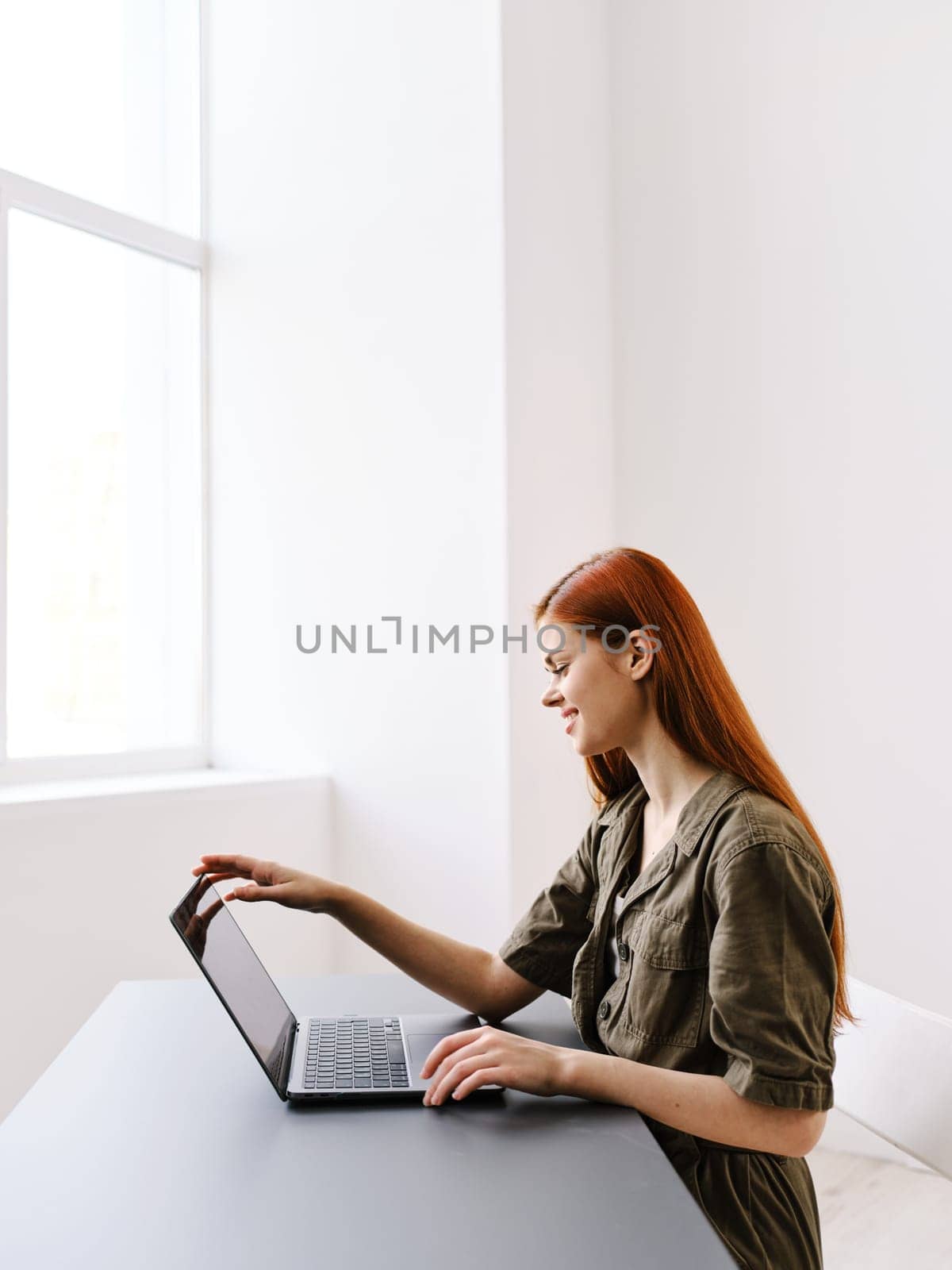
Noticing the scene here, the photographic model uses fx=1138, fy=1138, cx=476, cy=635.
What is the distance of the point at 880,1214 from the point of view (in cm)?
237

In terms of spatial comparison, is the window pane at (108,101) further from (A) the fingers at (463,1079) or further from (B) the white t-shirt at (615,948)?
(A) the fingers at (463,1079)

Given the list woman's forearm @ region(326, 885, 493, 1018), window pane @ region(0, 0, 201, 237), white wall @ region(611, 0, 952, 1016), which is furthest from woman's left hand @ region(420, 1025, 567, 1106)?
window pane @ region(0, 0, 201, 237)

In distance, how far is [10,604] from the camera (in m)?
2.72

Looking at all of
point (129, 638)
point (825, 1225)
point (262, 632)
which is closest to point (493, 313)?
point (262, 632)

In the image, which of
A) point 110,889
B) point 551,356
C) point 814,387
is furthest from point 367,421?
point 110,889

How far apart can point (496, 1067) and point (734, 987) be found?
0.23 m

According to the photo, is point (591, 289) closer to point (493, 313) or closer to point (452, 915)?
point (493, 313)

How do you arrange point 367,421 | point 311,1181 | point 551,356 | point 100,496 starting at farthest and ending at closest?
point 100,496 < point 367,421 < point 551,356 < point 311,1181

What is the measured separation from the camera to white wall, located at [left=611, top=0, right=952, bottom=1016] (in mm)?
2561

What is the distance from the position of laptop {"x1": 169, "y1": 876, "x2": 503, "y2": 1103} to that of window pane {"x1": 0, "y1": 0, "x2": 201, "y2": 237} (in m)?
2.23

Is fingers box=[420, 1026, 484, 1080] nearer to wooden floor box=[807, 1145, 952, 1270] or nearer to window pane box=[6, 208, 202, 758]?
wooden floor box=[807, 1145, 952, 1270]

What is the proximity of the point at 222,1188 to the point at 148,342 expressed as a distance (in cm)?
261

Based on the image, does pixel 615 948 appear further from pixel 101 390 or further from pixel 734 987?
pixel 101 390

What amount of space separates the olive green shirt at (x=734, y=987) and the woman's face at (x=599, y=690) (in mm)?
126
